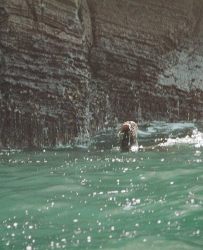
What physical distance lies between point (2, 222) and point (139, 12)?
12.2m

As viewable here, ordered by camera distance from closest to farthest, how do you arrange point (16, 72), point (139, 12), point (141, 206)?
point (141, 206), point (16, 72), point (139, 12)

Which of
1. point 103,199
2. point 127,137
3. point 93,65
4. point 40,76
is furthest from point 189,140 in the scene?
point 103,199

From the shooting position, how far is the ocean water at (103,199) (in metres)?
5.08

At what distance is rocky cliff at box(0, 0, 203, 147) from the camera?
524 inches

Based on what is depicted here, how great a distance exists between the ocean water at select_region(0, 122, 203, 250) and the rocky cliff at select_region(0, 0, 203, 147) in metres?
1.77

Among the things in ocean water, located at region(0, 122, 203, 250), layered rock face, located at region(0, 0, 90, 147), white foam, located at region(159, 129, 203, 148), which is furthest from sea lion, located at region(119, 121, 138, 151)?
layered rock face, located at region(0, 0, 90, 147)

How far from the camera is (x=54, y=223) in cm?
566

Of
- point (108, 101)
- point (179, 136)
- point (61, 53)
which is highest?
point (61, 53)

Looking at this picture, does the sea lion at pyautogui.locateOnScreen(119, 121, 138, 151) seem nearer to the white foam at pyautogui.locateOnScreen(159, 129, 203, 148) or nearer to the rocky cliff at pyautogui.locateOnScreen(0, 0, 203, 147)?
the white foam at pyautogui.locateOnScreen(159, 129, 203, 148)

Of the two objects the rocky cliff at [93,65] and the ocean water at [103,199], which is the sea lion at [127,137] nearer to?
the ocean water at [103,199]

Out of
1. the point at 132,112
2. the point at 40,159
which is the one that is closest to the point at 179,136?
the point at 132,112

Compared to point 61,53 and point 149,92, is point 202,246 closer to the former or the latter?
point 61,53

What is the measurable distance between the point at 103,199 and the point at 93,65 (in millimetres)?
8979

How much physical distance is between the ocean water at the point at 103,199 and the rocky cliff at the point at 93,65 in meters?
1.77
